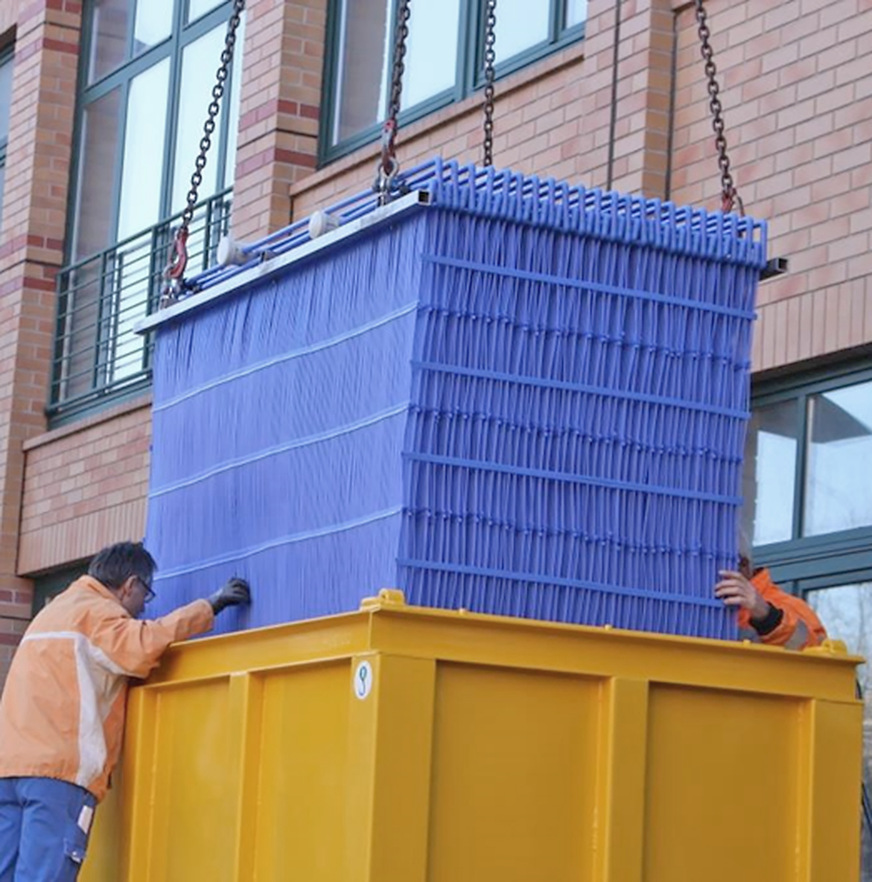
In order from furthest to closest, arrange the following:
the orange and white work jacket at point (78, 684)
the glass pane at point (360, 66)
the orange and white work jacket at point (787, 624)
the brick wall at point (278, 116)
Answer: the glass pane at point (360, 66), the brick wall at point (278, 116), the orange and white work jacket at point (78, 684), the orange and white work jacket at point (787, 624)

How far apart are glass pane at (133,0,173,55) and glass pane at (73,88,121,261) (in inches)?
15.5

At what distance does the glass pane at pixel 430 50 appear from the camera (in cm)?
1205

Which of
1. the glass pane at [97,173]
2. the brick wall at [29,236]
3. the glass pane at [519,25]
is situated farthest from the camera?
the glass pane at [97,173]

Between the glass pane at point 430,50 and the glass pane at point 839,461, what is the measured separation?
12.7ft

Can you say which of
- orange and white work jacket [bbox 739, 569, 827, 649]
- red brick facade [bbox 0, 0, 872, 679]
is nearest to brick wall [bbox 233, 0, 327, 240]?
red brick facade [bbox 0, 0, 872, 679]

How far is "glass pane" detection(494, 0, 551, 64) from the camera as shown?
11289mm

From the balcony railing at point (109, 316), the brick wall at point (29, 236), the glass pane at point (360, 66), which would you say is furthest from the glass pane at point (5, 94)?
the glass pane at point (360, 66)

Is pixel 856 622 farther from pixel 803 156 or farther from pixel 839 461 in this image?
pixel 803 156

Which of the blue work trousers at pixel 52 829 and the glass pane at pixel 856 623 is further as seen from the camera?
the glass pane at pixel 856 623

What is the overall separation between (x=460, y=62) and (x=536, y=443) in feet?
21.3

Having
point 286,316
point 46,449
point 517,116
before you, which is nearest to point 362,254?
point 286,316

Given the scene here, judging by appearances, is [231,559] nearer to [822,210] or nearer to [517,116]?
[822,210]

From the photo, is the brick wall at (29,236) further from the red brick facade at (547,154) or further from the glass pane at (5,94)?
the glass pane at (5,94)

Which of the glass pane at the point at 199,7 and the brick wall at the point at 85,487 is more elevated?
the glass pane at the point at 199,7
